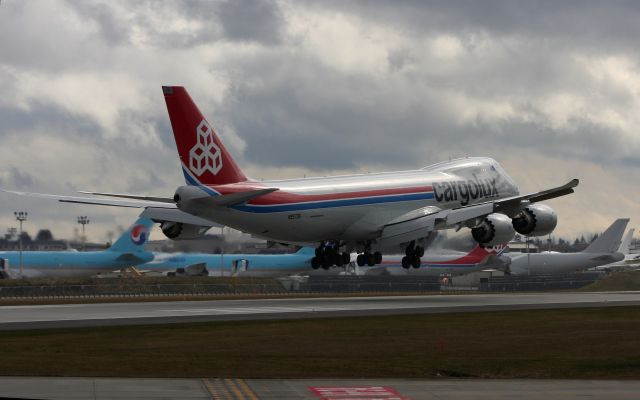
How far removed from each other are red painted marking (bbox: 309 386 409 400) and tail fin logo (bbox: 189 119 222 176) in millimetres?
30191

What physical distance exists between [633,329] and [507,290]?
5111 centimetres

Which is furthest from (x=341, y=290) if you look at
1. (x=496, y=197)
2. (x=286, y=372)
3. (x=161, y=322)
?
(x=286, y=372)

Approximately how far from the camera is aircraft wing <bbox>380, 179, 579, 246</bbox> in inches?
2350

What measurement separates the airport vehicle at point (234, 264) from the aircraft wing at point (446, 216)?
58.9 meters

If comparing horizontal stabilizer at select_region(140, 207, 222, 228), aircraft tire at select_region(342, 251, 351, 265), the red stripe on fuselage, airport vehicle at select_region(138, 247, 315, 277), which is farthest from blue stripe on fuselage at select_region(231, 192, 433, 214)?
airport vehicle at select_region(138, 247, 315, 277)

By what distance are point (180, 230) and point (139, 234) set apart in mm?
51435

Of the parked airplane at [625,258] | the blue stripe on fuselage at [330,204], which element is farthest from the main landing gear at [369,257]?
the parked airplane at [625,258]

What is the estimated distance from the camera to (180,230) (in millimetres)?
62188

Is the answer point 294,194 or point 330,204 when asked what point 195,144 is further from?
point 330,204

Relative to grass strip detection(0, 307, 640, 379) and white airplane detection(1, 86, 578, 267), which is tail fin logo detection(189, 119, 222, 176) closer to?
white airplane detection(1, 86, 578, 267)

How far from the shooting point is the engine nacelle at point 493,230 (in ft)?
201

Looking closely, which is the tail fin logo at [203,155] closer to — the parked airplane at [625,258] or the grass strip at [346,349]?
the grass strip at [346,349]

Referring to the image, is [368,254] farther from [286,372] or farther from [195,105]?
[286,372]

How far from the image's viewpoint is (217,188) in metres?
52.4
